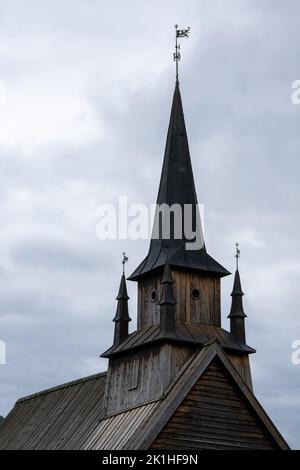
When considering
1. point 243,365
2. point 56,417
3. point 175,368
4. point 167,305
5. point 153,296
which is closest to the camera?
point 175,368

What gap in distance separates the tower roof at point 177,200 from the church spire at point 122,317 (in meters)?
0.98

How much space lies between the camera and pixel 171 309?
157ft

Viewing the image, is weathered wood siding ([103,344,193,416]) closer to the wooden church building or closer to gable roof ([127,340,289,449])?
the wooden church building

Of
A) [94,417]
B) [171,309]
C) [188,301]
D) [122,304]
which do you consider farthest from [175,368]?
[94,417]

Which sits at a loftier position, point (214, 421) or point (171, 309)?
point (171, 309)

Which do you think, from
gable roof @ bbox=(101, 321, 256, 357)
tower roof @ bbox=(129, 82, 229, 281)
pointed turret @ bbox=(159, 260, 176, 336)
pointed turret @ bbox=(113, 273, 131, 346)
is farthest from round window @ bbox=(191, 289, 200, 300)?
pointed turret @ bbox=(113, 273, 131, 346)

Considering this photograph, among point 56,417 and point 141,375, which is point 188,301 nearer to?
point 141,375

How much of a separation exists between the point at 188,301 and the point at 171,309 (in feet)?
5.23
